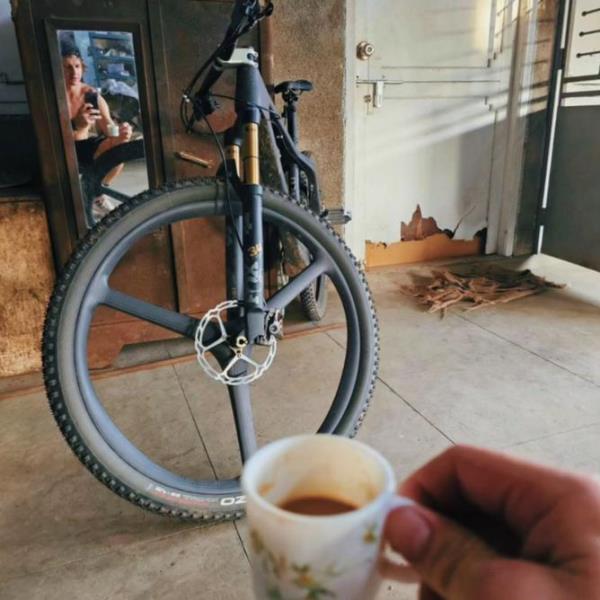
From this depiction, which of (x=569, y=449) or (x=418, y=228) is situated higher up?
(x=418, y=228)

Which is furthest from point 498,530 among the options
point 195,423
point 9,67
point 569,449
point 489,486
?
point 9,67

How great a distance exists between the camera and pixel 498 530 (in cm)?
46

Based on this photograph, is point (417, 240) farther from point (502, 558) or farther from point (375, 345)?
point (502, 558)

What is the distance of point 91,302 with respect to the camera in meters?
1.15

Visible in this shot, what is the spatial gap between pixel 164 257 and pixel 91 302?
0.95m

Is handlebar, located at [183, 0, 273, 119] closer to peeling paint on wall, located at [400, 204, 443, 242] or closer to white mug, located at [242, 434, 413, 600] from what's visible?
white mug, located at [242, 434, 413, 600]

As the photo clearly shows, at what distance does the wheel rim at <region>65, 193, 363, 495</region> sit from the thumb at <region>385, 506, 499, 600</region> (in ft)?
2.90

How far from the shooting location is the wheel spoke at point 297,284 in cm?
130

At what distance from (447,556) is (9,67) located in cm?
252

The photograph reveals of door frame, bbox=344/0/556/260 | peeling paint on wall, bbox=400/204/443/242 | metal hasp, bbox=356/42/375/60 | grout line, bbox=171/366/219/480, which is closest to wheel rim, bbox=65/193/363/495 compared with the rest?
grout line, bbox=171/366/219/480

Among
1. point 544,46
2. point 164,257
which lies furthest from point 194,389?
point 544,46

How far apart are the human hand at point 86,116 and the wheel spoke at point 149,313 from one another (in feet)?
3.14

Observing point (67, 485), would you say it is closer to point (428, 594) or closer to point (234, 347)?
point (234, 347)

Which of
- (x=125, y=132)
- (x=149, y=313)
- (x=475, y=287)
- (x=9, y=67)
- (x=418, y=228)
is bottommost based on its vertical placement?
(x=475, y=287)
